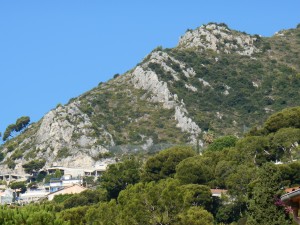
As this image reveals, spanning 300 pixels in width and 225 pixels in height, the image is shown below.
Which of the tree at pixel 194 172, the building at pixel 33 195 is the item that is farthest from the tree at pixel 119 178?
the building at pixel 33 195

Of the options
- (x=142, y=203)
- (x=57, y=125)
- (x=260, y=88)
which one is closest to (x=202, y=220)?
(x=142, y=203)

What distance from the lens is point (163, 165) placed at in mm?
93625

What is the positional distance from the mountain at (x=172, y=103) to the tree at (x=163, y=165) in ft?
135

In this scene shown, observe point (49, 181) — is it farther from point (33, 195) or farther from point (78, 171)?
point (33, 195)

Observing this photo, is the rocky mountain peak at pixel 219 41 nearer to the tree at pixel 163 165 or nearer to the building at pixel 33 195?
the building at pixel 33 195

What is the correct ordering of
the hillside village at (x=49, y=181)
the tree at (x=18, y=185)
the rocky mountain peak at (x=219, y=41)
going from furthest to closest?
1. the rocky mountain peak at (x=219, y=41)
2. the tree at (x=18, y=185)
3. the hillside village at (x=49, y=181)

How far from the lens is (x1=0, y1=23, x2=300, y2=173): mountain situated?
5846 inches

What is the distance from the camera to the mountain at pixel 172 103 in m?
148

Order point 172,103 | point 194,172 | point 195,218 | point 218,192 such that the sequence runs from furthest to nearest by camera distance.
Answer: point 172,103
point 194,172
point 218,192
point 195,218

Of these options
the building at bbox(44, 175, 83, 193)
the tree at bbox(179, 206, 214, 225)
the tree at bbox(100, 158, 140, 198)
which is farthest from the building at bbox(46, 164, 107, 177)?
the tree at bbox(179, 206, 214, 225)

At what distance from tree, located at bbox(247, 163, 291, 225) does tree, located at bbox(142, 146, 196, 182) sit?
174 ft

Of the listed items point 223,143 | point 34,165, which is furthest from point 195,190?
point 34,165

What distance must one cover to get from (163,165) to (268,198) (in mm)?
55655

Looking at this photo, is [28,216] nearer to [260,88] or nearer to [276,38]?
[260,88]
